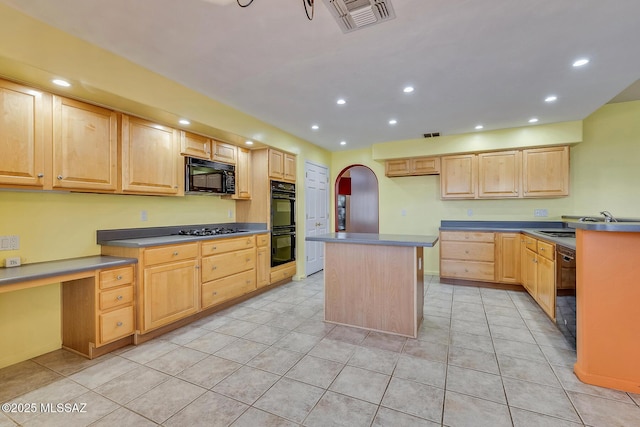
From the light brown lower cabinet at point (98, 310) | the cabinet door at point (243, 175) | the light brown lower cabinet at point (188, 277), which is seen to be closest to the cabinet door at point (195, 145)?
the cabinet door at point (243, 175)

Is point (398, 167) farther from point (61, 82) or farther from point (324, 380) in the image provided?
point (61, 82)

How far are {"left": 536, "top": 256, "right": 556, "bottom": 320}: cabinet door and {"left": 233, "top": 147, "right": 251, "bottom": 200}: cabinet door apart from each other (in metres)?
3.79

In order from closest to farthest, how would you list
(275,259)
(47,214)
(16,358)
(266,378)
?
1. (266,378)
2. (16,358)
3. (47,214)
4. (275,259)

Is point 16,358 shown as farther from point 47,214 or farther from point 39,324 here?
point 47,214

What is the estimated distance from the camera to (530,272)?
3.56m

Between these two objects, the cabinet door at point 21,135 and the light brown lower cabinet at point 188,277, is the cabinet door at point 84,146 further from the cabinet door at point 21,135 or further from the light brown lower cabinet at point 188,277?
the light brown lower cabinet at point 188,277

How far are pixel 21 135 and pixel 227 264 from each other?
7.03 ft

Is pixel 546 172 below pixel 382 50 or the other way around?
below

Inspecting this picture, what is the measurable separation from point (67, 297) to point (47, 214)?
75 centimetres

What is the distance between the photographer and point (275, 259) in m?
4.36

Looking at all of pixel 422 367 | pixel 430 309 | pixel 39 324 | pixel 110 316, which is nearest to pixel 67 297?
pixel 39 324

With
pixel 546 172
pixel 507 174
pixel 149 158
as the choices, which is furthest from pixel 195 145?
pixel 546 172

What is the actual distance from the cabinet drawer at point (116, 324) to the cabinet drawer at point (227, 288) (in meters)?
0.77

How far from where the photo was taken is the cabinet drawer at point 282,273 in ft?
14.1
